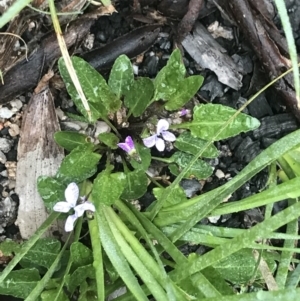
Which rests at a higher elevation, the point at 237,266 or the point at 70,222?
the point at 70,222

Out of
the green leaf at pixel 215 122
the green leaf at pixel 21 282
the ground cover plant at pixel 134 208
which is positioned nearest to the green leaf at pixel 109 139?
the ground cover plant at pixel 134 208

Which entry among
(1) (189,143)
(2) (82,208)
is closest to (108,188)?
(2) (82,208)

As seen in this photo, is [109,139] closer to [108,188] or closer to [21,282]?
[108,188]

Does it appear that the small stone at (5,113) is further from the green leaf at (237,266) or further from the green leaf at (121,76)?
the green leaf at (237,266)

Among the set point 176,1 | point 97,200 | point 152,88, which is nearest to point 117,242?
point 97,200

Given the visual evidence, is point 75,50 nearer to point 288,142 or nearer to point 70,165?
point 70,165
